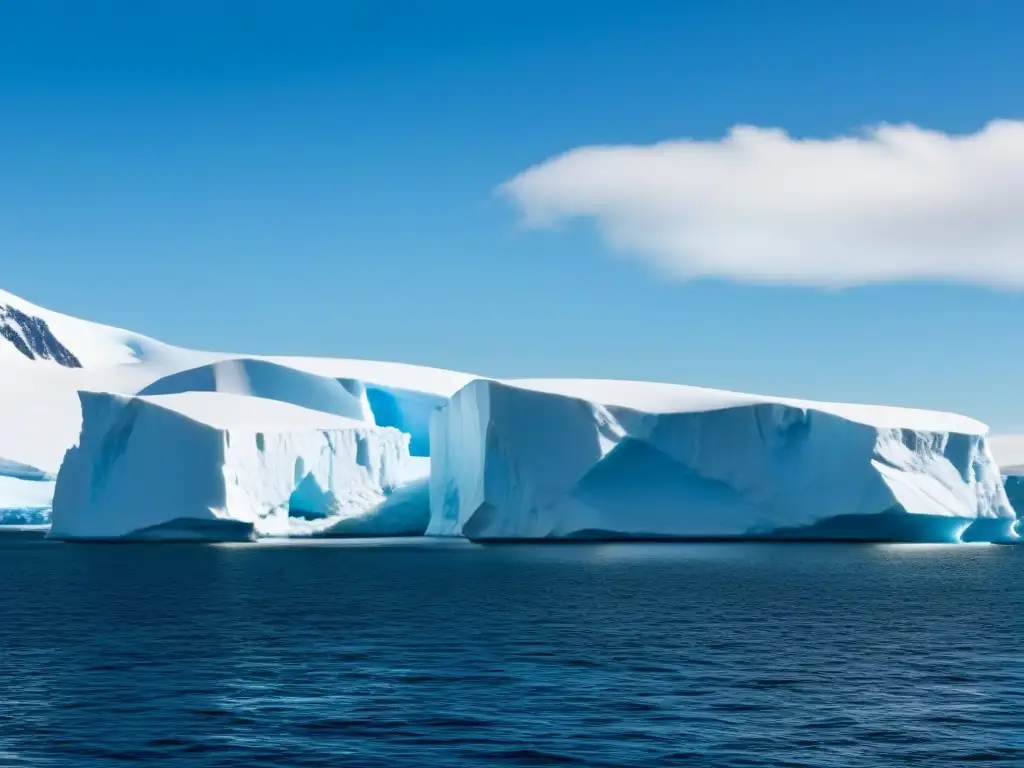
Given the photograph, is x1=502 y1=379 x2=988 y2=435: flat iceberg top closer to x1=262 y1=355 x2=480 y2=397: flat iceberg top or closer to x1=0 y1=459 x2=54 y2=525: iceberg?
x1=262 y1=355 x2=480 y2=397: flat iceberg top

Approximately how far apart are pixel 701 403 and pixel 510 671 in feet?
76.0

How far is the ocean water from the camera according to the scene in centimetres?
951

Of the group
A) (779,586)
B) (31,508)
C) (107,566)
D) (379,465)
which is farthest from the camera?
(31,508)

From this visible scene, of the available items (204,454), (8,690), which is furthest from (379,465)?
(8,690)

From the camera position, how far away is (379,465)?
1626 inches

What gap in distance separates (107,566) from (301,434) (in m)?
8.27

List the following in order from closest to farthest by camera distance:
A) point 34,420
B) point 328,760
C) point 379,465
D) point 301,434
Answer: point 328,760 → point 301,434 → point 379,465 → point 34,420

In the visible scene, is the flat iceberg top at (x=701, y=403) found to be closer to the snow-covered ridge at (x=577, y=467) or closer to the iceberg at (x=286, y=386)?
the snow-covered ridge at (x=577, y=467)

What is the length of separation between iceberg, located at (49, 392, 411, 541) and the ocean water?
8.66m

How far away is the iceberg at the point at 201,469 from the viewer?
115ft

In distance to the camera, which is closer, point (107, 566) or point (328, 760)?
point (328, 760)

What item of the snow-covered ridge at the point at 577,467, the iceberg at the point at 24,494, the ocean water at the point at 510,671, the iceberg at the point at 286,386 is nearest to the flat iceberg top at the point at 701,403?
the snow-covered ridge at the point at 577,467

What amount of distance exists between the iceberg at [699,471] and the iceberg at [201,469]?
588 centimetres

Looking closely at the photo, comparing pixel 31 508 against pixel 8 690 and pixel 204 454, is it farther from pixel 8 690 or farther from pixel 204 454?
pixel 8 690
